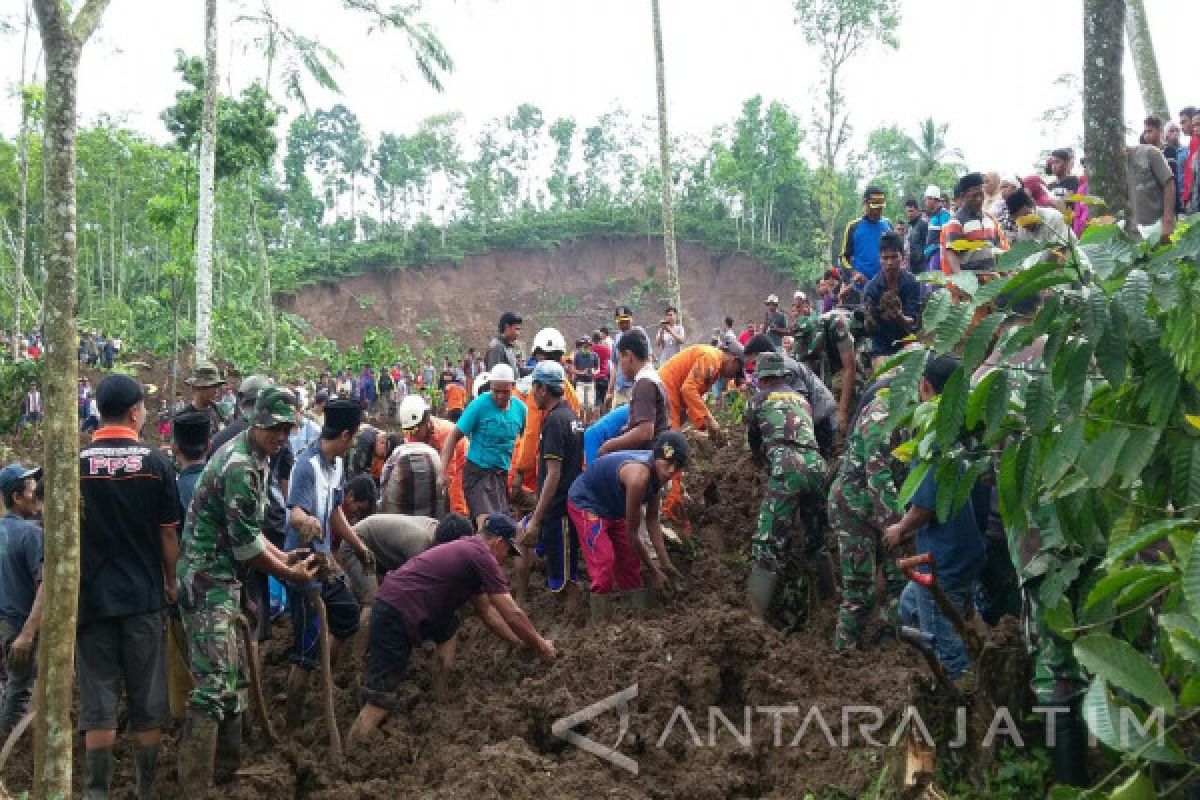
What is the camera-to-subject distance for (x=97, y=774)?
→ 5.03m

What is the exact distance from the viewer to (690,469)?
9703 mm

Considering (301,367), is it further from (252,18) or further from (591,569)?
(591,569)

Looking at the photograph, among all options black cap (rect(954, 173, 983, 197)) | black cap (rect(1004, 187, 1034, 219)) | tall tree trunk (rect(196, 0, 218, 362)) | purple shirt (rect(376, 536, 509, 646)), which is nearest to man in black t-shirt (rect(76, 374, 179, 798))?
purple shirt (rect(376, 536, 509, 646))

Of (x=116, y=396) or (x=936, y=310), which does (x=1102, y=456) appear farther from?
(x=116, y=396)

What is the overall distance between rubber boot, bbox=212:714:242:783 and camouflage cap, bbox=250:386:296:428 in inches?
62.8

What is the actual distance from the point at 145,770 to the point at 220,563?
1080 mm

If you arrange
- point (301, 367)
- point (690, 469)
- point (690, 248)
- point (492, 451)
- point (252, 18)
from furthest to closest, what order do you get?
point (690, 248), point (301, 367), point (252, 18), point (690, 469), point (492, 451)

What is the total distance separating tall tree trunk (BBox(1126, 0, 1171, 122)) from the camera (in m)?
10.5

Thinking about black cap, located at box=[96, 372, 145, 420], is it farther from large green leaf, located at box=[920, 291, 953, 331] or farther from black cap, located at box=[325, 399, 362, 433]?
large green leaf, located at box=[920, 291, 953, 331]

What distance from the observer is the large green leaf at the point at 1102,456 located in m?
2.58

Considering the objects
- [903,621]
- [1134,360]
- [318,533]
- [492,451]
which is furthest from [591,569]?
[1134,360]

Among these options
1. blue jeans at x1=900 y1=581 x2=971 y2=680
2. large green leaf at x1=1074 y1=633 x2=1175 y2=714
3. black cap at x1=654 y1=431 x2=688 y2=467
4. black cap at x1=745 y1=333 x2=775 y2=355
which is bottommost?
blue jeans at x1=900 y1=581 x2=971 y2=680

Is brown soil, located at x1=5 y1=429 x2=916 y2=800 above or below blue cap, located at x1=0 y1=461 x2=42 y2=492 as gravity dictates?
below

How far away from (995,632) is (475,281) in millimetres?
49769
